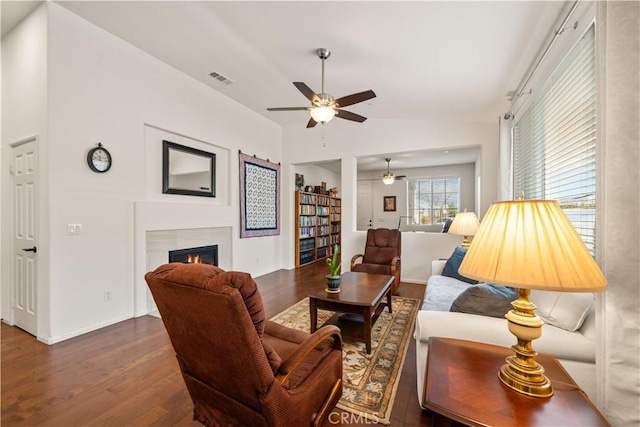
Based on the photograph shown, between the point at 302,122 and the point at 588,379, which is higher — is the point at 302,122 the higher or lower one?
the higher one

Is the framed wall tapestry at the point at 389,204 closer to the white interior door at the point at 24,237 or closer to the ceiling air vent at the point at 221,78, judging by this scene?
the ceiling air vent at the point at 221,78

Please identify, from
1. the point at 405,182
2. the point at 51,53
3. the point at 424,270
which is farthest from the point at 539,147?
the point at 405,182

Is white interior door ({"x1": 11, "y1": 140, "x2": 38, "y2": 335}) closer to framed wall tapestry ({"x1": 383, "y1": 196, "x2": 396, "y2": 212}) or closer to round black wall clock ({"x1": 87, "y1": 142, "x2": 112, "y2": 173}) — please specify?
round black wall clock ({"x1": 87, "y1": 142, "x2": 112, "y2": 173})

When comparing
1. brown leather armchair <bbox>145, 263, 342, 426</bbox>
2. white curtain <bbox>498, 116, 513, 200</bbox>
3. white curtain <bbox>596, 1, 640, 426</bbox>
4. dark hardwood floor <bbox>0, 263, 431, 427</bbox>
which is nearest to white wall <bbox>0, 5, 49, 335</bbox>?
dark hardwood floor <bbox>0, 263, 431, 427</bbox>

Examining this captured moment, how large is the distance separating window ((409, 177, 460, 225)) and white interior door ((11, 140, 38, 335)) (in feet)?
27.1

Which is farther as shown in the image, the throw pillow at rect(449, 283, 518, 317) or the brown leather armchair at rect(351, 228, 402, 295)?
the brown leather armchair at rect(351, 228, 402, 295)

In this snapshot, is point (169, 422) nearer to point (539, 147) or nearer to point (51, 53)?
point (51, 53)

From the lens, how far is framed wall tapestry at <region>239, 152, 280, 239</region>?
16.1 ft

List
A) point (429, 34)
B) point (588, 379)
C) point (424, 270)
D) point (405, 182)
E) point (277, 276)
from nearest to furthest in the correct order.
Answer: point (588, 379) < point (429, 34) < point (424, 270) < point (277, 276) < point (405, 182)

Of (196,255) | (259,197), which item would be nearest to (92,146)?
(196,255)

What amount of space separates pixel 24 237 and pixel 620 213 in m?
4.60

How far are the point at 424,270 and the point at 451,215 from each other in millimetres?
3876

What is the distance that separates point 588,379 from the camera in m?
1.33
